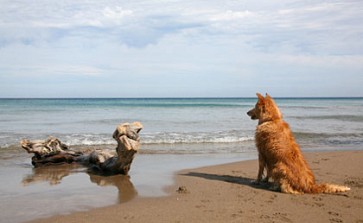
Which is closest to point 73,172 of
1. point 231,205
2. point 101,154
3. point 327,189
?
point 101,154

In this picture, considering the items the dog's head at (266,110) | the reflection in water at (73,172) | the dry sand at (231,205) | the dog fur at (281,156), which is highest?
the dog's head at (266,110)

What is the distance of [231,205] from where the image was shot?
191 inches

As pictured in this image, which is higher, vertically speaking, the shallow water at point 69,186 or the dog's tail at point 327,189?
the dog's tail at point 327,189

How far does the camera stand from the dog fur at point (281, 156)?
18.2 feet

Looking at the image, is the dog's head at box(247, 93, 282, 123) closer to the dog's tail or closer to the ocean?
the dog's tail

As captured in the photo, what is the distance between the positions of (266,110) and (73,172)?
13.3 ft

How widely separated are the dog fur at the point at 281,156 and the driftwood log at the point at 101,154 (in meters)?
2.33

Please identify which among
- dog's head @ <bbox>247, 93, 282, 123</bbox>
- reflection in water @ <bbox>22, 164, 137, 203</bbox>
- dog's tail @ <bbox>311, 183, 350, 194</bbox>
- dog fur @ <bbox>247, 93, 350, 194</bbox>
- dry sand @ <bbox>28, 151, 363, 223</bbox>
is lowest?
reflection in water @ <bbox>22, 164, 137, 203</bbox>

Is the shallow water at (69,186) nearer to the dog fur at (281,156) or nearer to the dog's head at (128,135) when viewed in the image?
the dog's head at (128,135)

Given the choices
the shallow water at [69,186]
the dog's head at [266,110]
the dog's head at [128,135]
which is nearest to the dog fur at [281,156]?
the dog's head at [266,110]

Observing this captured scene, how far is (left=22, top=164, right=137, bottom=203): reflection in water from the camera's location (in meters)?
5.62

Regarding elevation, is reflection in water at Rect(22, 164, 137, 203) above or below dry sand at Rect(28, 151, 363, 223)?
below

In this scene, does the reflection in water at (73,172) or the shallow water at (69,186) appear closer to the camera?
the shallow water at (69,186)

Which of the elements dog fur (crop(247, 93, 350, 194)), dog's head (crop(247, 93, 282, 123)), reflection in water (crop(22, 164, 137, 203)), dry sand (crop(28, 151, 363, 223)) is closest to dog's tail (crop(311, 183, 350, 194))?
dog fur (crop(247, 93, 350, 194))
